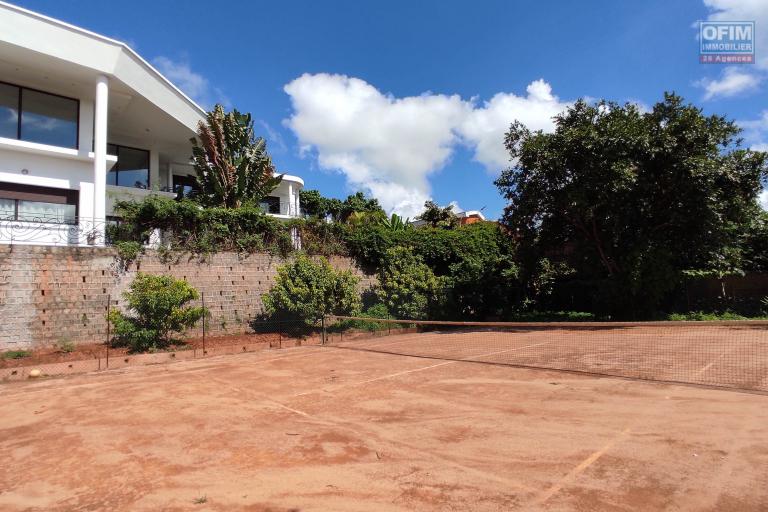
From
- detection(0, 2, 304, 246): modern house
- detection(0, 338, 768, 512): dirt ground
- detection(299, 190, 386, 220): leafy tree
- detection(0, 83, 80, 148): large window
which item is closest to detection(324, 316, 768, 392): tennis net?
detection(0, 338, 768, 512): dirt ground

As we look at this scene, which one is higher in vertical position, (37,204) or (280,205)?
(280,205)

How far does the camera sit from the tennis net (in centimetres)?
895

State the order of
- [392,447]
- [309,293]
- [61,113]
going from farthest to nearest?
[61,113], [309,293], [392,447]

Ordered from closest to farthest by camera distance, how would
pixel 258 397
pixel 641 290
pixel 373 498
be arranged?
pixel 373 498 → pixel 258 397 → pixel 641 290

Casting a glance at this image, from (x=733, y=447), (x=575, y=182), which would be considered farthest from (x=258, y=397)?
(x=575, y=182)

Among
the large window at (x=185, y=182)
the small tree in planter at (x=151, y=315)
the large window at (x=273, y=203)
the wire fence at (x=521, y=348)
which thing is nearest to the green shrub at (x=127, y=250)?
the small tree in planter at (x=151, y=315)

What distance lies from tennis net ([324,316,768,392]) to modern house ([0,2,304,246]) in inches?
424

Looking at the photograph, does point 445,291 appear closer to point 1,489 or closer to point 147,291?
point 147,291

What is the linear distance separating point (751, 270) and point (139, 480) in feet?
85.9

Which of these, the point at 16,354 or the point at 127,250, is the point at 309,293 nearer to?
the point at 127,250

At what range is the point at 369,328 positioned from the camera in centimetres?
1912

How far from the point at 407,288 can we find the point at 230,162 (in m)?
9.65

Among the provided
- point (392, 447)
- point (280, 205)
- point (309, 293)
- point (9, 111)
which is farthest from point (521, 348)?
point (280, 205)

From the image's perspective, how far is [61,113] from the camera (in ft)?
62.6
